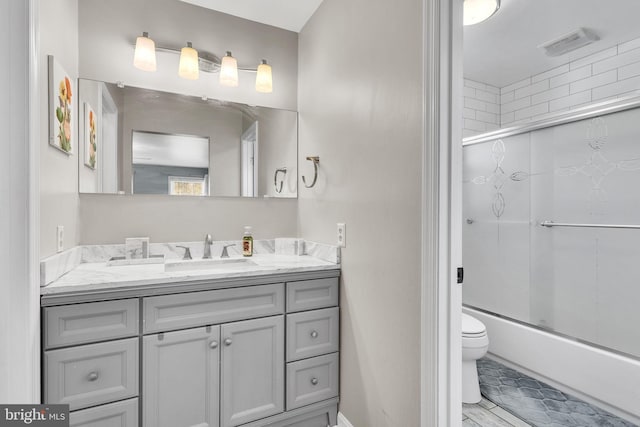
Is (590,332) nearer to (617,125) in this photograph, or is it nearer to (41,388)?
(617,125)

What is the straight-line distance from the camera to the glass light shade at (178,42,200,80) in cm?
196

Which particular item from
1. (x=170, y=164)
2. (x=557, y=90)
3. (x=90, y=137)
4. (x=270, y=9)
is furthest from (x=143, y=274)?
(x=557, y=90)

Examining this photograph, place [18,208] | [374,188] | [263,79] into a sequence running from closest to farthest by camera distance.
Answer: [18,208] < [374,188] < [263,79]

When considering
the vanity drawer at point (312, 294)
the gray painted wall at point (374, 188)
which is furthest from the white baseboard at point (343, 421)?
the vanity drawer at point (312, 294)

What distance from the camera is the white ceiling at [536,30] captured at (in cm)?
203

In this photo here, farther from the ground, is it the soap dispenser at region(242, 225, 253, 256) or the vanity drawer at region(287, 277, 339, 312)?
the soap dispenser at region(242, 225, 253, 256)

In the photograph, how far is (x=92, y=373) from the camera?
1.32 m

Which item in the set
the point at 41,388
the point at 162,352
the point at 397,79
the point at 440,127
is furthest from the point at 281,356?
the point at 397,79

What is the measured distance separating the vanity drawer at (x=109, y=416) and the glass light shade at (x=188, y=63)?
5.68 ft

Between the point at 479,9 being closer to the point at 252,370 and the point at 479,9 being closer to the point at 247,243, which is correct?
the point at 247,243

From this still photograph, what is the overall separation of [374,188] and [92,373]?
1.42 m

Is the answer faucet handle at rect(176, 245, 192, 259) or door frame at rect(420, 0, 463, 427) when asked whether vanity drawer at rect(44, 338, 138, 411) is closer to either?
faucet handle at rect(176, 245, 192, 259)

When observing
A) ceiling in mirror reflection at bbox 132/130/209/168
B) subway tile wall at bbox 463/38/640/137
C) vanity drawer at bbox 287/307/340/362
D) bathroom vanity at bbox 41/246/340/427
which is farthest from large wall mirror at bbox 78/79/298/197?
subway tile wall at bbox 463/38/640/137

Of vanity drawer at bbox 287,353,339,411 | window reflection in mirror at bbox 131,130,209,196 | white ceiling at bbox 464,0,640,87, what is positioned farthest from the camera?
white ceiling at bbox 464,0,640,87
